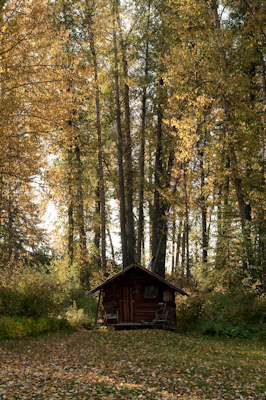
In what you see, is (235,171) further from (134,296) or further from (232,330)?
(134,296)

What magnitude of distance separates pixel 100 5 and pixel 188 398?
2143 centimetres

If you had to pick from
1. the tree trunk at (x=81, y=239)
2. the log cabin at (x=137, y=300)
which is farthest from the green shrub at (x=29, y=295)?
the tree trunk at (x=81, y=239)

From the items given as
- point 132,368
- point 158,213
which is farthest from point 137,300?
point 132,368

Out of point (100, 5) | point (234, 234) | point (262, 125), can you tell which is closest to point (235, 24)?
point (262, 125)

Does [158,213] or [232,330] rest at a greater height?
[158,213]

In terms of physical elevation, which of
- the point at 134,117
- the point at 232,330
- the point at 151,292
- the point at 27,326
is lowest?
the point at 232,330

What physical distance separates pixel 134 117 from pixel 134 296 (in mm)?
12606

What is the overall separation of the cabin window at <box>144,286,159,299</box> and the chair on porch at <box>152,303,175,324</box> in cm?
54

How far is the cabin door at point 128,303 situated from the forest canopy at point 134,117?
2815 mm

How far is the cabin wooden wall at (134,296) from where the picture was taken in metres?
17.4

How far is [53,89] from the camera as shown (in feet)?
35.2

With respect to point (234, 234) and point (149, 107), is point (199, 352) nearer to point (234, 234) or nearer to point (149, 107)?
point (234, 234)

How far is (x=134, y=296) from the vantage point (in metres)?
17.6

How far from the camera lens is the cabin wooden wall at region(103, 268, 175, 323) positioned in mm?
17383
